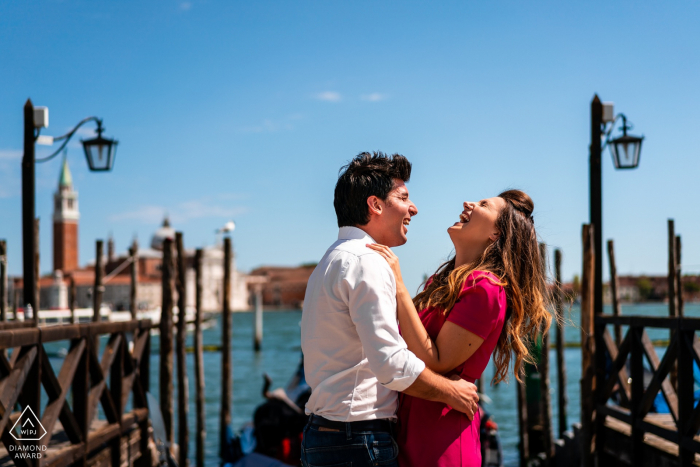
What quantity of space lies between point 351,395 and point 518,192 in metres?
0.76

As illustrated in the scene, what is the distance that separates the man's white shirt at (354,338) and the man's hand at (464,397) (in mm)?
131

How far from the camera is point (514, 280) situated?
6.29ft

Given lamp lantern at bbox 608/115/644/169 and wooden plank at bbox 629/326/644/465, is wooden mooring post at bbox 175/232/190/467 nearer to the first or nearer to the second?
lamp lantern at bbox 608/115/644/169

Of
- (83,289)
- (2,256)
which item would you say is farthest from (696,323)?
(83,289)

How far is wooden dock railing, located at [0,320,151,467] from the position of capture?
3.10 m

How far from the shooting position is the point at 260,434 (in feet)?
23.8

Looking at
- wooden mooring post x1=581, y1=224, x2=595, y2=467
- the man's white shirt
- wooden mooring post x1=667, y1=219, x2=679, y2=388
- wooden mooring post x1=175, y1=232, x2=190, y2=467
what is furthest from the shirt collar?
wooden mooring post x1=667, y1=219, x2=679, y2=388

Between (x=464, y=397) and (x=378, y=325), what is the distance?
30 centimetres

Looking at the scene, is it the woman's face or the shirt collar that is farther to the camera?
the woman's face

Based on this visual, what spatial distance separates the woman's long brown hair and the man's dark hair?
29cm

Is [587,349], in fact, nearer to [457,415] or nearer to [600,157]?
[600,157]

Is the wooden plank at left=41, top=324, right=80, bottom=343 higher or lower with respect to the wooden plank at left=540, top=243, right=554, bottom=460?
higher

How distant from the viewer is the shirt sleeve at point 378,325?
1.65 m

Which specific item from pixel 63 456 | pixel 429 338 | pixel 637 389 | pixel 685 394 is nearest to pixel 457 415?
Result: pixel 429 338
